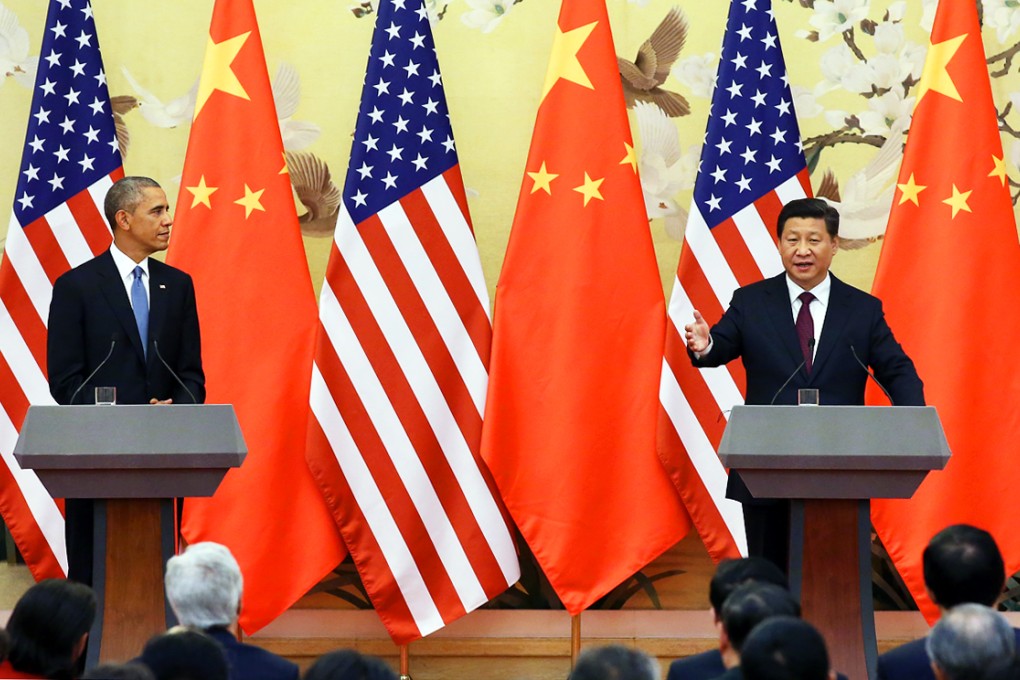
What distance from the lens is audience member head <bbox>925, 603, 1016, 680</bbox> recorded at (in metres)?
2.50

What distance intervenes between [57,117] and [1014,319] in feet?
12.4

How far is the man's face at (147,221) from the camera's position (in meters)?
4.61

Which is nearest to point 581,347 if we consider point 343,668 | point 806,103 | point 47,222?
point 806,103

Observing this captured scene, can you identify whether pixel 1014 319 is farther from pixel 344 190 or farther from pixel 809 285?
pixel 344 190

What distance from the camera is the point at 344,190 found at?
554 centimetres

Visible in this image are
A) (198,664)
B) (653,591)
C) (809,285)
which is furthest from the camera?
(653,591)

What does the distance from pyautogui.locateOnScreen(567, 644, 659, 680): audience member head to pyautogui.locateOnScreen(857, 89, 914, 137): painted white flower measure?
4.01 meters

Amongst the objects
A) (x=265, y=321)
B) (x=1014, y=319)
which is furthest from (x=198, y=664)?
(x=1014, y=319)

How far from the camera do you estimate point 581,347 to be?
17.9ft

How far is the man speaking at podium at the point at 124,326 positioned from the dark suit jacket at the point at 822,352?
168cm

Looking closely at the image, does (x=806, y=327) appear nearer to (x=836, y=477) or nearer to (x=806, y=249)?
(x=806, y=249)

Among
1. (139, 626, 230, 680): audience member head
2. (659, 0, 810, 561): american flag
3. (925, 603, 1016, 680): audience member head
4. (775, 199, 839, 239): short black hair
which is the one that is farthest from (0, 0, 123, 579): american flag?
(925, 603, 1016, 680): audience member head

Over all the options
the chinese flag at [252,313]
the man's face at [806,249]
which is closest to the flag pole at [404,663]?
the chinese flag at [252,313]

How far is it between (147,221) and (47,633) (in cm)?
197
